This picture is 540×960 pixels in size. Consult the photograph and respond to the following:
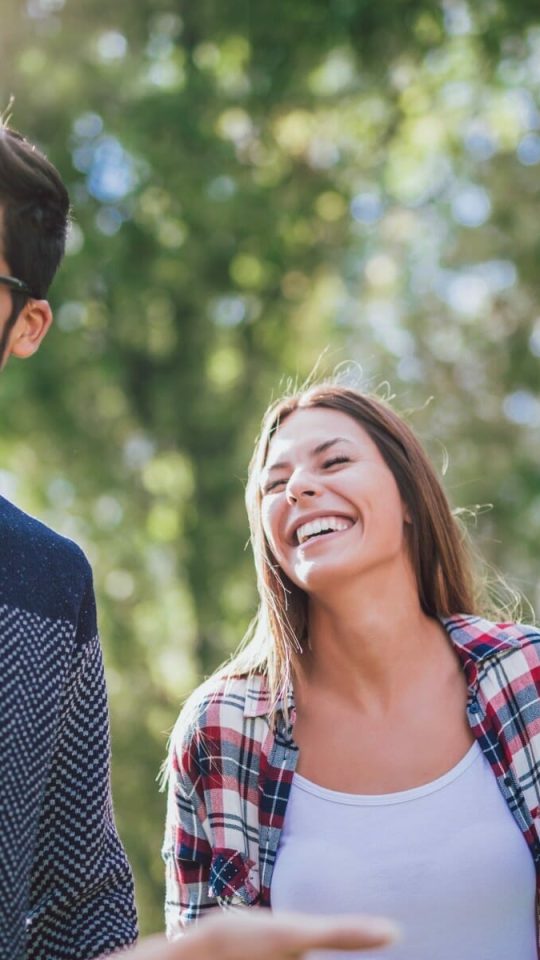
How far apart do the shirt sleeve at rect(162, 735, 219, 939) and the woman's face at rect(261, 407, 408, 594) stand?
1.37 feet

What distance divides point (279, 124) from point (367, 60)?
3.17 ft

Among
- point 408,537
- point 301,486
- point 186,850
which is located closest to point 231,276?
point 408,537

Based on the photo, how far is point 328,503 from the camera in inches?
94.7

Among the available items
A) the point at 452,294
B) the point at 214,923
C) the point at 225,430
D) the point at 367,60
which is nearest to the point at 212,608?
the point at 225,430

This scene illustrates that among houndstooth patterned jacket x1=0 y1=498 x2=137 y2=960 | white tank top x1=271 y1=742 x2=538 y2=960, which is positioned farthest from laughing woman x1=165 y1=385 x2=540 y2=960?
houndstooth patterned jacket x1=0 y1=498 x2=137 y2=960

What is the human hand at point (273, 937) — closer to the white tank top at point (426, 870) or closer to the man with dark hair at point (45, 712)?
the man with dark hair at point (45, 712)

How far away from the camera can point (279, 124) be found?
11055 millimetres

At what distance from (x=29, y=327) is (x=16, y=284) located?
0.22ft

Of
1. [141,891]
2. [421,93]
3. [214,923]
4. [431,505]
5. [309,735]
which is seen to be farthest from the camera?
[421,93]

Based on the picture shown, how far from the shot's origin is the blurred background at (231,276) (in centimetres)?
962

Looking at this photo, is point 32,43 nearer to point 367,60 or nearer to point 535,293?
point 367,60

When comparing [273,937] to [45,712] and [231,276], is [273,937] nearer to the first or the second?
[45,712]

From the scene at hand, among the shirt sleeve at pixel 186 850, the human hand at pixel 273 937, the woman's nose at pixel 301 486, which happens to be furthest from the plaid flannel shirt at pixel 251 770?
the human hand at pixel 273 937

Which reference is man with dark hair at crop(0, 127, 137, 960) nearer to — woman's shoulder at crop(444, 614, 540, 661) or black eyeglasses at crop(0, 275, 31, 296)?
black eyeglasses at crop(0, 275, 31, 296)
